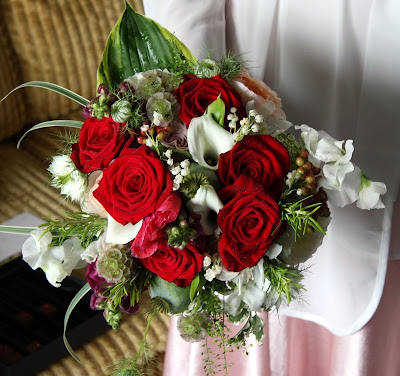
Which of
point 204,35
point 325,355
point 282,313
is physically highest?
point 204,35

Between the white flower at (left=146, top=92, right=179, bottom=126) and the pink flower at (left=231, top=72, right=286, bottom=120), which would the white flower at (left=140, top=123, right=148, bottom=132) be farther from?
the pink flower at (left=231, top=72, right=286, bottom=120)

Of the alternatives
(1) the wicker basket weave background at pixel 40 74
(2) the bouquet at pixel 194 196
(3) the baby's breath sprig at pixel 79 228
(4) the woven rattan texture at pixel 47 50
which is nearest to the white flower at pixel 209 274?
(2) the bouquet at pixel 194 196

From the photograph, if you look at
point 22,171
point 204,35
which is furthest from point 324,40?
point 22,171

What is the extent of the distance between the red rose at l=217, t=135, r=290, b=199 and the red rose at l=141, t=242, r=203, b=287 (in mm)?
72

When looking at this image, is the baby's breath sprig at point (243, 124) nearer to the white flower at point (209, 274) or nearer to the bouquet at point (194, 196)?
the bouquet at point (194, 196)

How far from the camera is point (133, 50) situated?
0.65 metres

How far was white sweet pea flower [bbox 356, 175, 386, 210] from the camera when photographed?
22.0 inches

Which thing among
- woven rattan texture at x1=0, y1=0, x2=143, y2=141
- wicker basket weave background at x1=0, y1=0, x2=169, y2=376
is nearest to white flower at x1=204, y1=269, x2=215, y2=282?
wicker basket weave background at x1=0, y1=0, x2=169, y2=376

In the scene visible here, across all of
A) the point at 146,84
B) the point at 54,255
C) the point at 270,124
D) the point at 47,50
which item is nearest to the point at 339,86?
the point at 270,124

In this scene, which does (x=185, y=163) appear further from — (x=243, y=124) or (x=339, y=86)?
(x=339, y=86)

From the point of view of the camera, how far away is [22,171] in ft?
4.79

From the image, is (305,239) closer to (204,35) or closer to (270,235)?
(270,235)

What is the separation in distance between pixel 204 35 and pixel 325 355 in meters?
0.63

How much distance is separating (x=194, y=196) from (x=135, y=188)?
5cm
